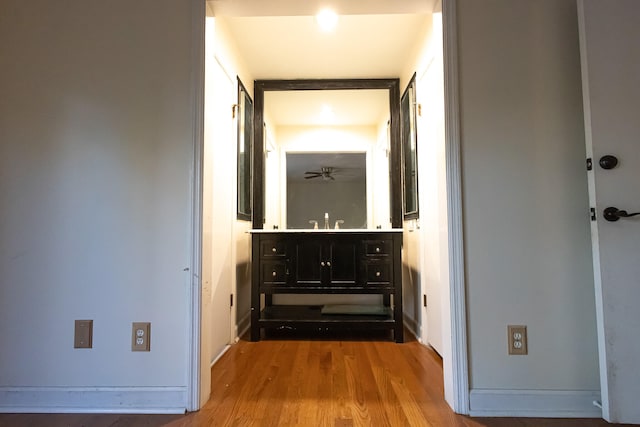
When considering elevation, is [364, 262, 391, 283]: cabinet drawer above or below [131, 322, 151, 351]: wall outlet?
above

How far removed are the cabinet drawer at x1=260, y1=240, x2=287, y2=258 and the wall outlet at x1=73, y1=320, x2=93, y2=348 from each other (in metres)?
1.18

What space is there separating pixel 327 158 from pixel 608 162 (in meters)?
2.24

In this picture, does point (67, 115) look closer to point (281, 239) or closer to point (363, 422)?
point (281, 239)

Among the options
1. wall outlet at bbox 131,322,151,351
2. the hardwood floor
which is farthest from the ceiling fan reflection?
wall outlet at bbox 131,322,151,351

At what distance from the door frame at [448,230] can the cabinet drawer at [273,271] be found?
100 cm

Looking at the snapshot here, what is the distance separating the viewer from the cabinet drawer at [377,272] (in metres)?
2.37

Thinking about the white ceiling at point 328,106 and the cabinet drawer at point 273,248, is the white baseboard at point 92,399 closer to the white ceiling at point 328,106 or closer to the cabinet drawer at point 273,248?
the cabinet drawer at point 273,248

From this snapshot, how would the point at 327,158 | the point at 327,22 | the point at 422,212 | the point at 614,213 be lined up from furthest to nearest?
the point at 327,158, the point at 422,212, the point at 327,22, the point at 614,213

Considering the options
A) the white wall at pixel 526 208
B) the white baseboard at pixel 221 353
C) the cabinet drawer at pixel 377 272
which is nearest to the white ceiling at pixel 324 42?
the white wall at pixel 526 208

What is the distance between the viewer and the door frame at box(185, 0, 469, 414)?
1.38 m

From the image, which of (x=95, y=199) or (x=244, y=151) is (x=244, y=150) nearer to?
(x=244, y=151)

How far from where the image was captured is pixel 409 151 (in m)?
2.57

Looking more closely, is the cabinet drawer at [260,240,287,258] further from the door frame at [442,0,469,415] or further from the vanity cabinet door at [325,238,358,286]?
the door frame at [442,0,469,415]

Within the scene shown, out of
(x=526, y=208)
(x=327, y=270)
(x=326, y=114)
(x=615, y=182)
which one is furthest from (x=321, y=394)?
(x=326, y=114)
